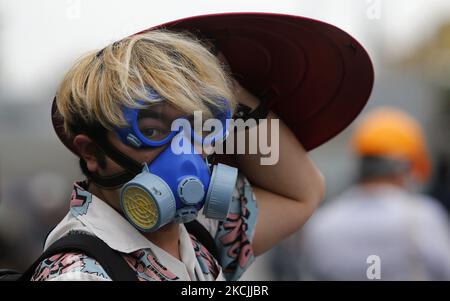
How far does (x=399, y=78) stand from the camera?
14.5 metres

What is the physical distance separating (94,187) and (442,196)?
6.89 meters

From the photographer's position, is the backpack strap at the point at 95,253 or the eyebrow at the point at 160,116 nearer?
the backpack strap at the point at 95,253

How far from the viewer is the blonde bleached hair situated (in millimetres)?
2033

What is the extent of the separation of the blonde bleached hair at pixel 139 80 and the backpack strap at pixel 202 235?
0.42 m

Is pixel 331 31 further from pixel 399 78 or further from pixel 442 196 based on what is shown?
pixel 399 78

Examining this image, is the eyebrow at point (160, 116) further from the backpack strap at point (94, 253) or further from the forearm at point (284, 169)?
the forearm at point (284, 169)

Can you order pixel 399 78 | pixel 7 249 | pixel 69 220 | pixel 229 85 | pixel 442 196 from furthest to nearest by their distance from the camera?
pixel 399 78
pixel 442 196
pixel 7 249
pixel 229 85
pixel 69 220

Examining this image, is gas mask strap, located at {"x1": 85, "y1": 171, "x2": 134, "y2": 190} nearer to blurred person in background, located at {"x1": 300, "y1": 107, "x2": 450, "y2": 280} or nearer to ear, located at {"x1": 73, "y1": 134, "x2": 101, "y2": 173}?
ear, located at {"x1": 73, "y1": 134, "x2": 101, "y2": 173}

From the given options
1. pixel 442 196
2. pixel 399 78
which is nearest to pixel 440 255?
pixel 442 196

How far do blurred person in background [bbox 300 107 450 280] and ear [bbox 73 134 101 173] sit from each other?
2502mm

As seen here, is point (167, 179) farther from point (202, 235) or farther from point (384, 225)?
point (384, 225)

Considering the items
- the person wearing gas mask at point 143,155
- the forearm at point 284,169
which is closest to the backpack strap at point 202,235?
the person wearing gas mask at point 143,155

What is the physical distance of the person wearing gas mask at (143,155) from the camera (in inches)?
79.0

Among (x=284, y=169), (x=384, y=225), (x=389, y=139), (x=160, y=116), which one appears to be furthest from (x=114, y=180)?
(x=389, y=139)
